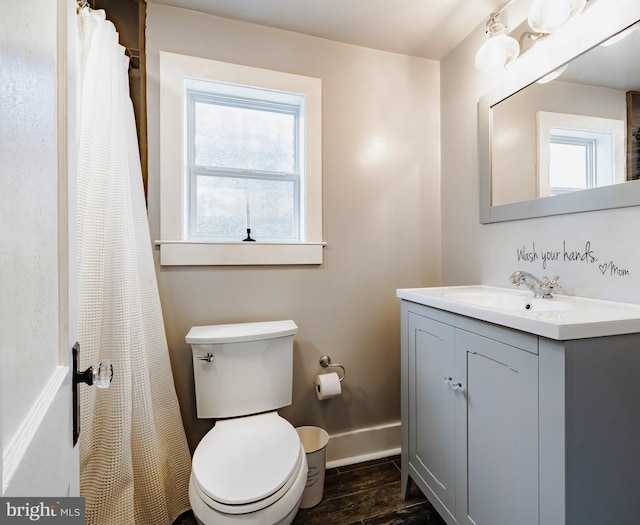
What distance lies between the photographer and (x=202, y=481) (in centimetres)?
98

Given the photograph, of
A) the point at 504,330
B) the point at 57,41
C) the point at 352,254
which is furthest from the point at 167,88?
the point at 504,330

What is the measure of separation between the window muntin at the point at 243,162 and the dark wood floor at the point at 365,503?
50.1 inches

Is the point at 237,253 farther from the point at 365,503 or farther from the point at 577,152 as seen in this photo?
the point at 577,152

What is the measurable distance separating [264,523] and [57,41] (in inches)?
48.8

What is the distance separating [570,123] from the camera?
47.2 inches

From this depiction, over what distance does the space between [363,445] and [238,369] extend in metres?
0.91

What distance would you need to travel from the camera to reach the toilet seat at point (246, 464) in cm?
93

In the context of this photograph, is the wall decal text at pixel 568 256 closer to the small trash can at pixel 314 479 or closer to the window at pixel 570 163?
the window at pixel 570 163

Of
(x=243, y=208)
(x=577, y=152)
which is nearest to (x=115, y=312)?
(x=243, y=208)

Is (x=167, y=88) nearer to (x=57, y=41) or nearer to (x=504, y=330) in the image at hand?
(x=57, y=41)

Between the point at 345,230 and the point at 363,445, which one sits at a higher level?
the point at 345,230

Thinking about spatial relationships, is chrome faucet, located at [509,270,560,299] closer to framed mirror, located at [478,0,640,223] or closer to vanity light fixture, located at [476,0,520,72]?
→ framed mirror, located at [478,0,640,223]

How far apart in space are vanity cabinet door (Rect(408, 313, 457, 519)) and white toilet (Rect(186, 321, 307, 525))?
0.52m

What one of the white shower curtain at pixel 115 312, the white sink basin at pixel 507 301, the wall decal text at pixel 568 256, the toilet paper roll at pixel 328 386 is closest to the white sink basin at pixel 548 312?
the white sink basin at pixel 507 301
